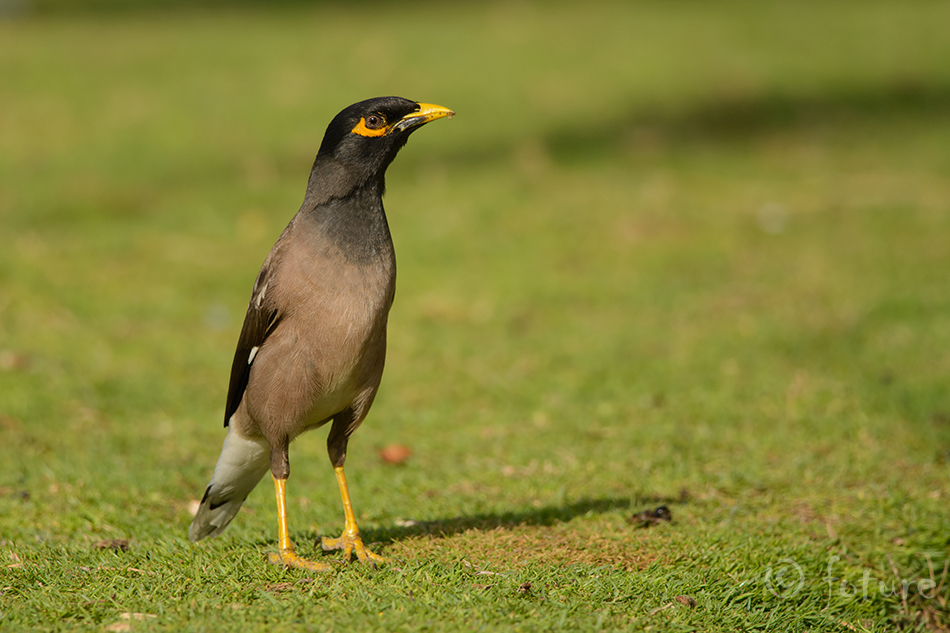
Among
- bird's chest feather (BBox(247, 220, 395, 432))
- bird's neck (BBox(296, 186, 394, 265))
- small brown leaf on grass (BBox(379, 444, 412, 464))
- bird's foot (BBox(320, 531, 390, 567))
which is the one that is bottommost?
small brown leaf on grass (BBox(379, 444, 412, 464))

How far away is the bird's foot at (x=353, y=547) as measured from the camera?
4426mm

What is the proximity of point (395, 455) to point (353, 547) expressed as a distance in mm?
2071

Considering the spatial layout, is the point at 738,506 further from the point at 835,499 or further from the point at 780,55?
the point at 780,55

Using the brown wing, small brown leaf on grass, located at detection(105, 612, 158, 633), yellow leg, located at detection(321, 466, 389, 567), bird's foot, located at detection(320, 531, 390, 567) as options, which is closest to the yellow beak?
the brown wing

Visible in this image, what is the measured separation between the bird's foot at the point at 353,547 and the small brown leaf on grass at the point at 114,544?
Result: 1012 mm

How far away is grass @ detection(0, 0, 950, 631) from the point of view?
456cm

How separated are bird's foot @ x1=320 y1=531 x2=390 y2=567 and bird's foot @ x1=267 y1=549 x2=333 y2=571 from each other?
0.15 metres

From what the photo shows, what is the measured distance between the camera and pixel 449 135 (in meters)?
13.7

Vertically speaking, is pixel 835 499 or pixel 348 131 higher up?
pixel 348 131

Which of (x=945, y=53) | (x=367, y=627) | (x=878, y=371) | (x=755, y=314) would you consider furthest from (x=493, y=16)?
(x=367, y=627)

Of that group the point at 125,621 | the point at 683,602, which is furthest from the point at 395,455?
the point at 125,621

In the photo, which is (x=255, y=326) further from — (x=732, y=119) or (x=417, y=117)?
(x=732, y=119)

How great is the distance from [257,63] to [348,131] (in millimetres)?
11557

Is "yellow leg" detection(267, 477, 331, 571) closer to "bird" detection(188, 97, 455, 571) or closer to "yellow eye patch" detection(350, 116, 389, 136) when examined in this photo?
"bird" detection(188, 97, 455, 571)
